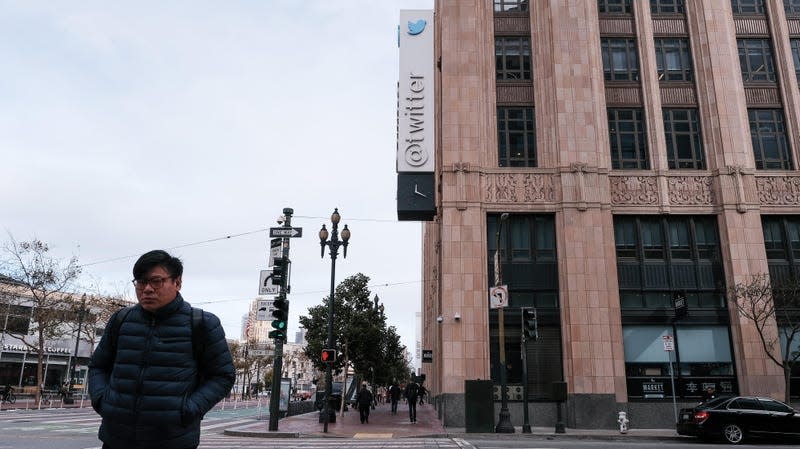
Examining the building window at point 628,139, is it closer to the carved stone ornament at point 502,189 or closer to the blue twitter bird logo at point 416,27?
the carved stone ornament at point 502,189

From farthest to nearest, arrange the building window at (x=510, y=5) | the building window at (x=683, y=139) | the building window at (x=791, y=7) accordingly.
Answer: the building window at (x=510, y=5) < the building window at (x=791, y=7) < the building window at (x=683, y=139)

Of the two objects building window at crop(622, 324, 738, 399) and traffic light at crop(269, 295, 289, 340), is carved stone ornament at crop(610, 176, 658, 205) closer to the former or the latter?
building window at crop(622, 324, 738, 399)

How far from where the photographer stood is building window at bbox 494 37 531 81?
1070 inches

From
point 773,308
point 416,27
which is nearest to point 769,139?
point 773,308

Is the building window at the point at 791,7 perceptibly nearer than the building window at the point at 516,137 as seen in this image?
No

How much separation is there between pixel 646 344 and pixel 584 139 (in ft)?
31.0

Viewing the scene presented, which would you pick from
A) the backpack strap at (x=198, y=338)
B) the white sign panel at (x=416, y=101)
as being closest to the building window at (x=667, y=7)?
the white sign panel at (x=416, y=101)

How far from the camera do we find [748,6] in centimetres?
2806

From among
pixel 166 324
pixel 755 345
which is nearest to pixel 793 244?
pixel 755 345

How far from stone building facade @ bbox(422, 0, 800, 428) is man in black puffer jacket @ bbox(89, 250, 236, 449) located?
1957 centimetres

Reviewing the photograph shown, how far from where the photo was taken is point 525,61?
1077 inches

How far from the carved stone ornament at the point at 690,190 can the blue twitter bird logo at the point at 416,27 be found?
14.8m

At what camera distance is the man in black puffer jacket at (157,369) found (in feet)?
11.2

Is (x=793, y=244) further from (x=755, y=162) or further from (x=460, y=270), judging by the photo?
(x=460, y=270)
